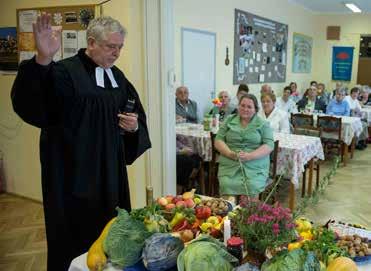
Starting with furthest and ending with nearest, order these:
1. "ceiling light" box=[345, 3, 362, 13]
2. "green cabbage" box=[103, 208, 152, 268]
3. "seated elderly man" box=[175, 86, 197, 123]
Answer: "ceiling light" box=[345, 3, 362, 13] < "seated elderly man" box=[175, 86, 197, 123] < "green cabbage" box=[103, 208, 152, 268]

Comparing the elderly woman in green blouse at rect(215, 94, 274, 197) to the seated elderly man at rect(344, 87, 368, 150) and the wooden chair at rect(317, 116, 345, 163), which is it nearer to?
the wooden chair at rect(317, 116, 345, 163)

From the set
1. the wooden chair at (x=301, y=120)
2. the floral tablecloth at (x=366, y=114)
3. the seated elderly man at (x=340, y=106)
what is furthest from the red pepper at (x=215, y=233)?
the floral tablecloth at (x=366, y=114)

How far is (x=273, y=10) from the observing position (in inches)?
302

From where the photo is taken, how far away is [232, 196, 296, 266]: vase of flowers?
4.10 ft

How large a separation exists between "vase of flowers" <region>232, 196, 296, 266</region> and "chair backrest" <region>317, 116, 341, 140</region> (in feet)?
14.8

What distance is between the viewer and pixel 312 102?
6793 millimetres

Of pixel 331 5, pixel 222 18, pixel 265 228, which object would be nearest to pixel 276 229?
pixel 265 228

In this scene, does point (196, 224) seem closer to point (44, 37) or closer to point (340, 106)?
point (44, 37)

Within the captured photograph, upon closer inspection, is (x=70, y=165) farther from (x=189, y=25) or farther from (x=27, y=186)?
(x=189, y=25)

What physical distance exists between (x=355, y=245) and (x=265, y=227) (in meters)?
0.46

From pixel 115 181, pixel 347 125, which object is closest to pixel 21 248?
pixel 115 181

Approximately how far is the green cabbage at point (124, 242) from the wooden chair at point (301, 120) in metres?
4.43

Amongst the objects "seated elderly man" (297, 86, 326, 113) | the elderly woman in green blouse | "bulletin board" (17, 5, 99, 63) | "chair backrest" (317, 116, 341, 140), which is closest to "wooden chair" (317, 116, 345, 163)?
"chair backrest" (317, 116, 341, 140)

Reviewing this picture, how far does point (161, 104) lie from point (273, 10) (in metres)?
5.44
